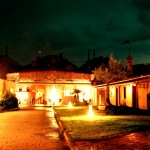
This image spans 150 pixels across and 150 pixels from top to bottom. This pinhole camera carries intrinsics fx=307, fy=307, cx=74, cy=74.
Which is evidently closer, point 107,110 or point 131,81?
point 107,110

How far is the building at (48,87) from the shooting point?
146 ft

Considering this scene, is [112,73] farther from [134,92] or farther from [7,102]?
[7,102]

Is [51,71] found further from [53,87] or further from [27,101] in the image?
[27,101]

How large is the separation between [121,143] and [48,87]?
36.1 m

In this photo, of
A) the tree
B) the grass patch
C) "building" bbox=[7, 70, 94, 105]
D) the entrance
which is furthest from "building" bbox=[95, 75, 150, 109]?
the entrance

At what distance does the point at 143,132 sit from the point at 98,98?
30865mm

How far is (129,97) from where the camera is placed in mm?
28734

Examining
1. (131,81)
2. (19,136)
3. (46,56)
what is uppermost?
(46,56)

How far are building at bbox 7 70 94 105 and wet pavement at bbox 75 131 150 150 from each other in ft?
110

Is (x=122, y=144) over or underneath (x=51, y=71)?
underneath

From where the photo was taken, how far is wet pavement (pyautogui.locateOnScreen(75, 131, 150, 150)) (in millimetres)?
8180

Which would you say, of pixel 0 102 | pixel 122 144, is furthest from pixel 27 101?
pixel 122 144

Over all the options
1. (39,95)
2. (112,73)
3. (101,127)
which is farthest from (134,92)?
(39,95)

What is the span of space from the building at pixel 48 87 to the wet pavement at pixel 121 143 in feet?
110
